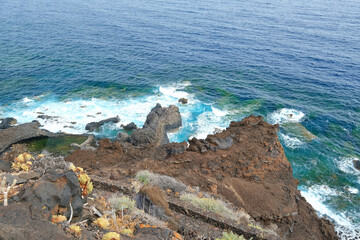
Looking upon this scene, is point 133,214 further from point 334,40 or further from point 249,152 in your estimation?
point 334,40

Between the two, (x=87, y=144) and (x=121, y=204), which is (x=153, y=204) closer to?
(x=121, y=204)

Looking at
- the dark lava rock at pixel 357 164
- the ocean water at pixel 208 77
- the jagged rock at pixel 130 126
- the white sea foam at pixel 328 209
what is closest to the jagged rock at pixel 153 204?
the white sea foam at pixel 328 209

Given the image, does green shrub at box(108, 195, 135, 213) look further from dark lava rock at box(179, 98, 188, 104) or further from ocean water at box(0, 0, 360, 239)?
dark lava rock at box(179, 98, 188, 104)

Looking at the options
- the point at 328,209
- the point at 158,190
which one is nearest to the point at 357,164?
Result: the point at 328,209

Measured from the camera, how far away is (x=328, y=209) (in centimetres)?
2161

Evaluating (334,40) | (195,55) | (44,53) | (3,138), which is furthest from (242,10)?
(3,138)

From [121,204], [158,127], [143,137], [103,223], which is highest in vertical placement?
[103,223]

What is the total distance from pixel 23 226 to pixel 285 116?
1255 inches

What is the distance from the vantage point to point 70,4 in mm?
88312

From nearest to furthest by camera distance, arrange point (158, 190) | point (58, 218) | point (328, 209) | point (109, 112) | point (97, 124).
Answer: point (58, 218) → point (158, 190) → point (328, 209) → point (97, 124) → point (109, 112)

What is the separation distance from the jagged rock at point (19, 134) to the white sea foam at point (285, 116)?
25436 mm

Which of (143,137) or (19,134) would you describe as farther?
(19,134)

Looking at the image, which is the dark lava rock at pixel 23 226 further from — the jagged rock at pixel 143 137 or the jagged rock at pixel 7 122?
the jagged rock at pixel 7 122

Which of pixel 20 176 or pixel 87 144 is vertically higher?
pixel 20 176
